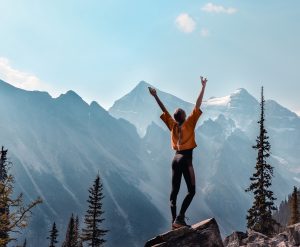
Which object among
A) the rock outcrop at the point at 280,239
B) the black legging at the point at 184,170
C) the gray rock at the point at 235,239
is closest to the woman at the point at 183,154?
the black legging at the point at 184,170

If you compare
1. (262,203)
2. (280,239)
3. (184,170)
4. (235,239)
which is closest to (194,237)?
(184,170)

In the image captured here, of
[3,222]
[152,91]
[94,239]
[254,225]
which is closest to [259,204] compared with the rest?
[254,225]

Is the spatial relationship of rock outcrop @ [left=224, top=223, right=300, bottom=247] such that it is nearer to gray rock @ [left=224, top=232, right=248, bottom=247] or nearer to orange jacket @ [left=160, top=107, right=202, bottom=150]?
gray rock @ [left=224, top=232, right=248, bottom=247]

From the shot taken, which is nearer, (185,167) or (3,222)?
(185,167)

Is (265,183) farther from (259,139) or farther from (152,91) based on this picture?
(152,91)

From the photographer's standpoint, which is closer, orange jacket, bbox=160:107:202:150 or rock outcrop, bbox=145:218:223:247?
rock outcrop, bbox=145:218:223:247

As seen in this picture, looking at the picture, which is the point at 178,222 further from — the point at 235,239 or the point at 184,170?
the point at 235,239

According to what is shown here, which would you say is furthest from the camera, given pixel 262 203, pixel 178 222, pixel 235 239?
pixel 262 203

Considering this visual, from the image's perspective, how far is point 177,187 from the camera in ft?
42.3

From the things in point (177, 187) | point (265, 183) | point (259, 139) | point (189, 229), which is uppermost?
point (259, 139)

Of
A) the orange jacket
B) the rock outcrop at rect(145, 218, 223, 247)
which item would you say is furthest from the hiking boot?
the orange jacket

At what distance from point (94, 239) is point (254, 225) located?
57.8 feet

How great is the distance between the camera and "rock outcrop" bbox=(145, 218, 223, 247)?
1184 cm

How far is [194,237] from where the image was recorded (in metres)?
11.9
